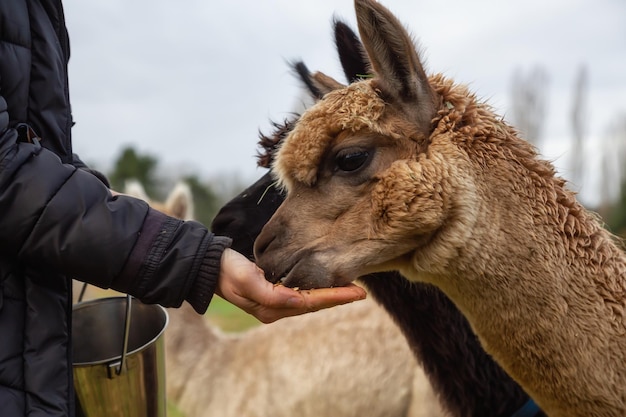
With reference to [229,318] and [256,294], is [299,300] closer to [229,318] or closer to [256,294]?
[256,294]

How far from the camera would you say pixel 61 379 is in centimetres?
145

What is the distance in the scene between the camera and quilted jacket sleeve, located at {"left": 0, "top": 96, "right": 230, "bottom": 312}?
4.41 ft

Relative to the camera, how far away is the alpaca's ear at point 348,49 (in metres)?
3.03

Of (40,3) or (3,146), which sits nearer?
(3,146)

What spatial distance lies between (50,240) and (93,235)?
3.6 inches

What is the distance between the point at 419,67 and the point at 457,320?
56.4 inches

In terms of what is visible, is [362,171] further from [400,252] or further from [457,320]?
[457,320]

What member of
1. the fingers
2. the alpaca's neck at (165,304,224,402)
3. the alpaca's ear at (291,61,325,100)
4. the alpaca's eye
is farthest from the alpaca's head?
the alpaca's neck at (165,304,224,402)

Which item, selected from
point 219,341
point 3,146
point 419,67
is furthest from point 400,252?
point 219,341

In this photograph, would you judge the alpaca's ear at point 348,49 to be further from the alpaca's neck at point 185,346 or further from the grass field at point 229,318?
the grass field at point 229,318

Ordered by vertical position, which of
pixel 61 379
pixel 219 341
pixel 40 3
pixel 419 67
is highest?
pixel 419 67

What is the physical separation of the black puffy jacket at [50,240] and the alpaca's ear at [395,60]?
0.95 m

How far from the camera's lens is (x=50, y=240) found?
137 cm

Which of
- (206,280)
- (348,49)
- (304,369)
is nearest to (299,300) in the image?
(206,280)
